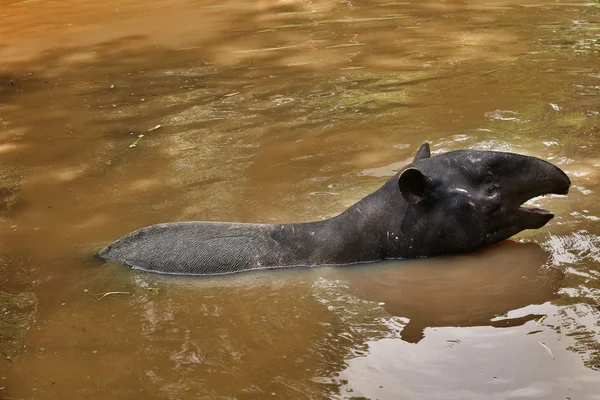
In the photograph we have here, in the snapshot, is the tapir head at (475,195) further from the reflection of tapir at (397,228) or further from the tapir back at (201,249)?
the tapir back at (201,249)

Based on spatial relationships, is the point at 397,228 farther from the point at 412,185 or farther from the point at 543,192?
the point at 543,192

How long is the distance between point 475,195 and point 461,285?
77 cm

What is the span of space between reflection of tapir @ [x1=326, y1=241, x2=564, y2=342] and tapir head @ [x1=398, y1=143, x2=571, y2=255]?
20 cm

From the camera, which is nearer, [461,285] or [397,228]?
[461,285]

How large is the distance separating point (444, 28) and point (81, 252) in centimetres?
917

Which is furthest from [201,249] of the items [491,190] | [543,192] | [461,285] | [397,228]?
[543,192]

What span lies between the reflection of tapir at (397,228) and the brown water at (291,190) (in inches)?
6.4

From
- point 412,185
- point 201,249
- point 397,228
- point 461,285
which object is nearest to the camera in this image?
point 461,285

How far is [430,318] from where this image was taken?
582cm

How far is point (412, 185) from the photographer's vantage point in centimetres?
651

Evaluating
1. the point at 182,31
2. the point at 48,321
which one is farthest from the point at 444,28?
the point at 48,321

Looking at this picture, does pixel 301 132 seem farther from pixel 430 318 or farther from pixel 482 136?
pixel 430 318

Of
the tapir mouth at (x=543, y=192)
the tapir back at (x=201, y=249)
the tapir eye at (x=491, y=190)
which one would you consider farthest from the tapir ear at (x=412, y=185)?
the tapir back at (x=201, y=249)

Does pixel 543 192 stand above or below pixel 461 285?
above
